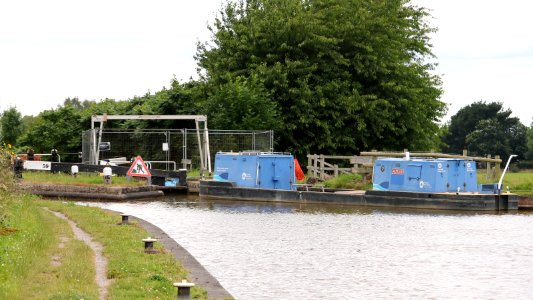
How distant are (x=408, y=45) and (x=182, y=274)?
178 feet

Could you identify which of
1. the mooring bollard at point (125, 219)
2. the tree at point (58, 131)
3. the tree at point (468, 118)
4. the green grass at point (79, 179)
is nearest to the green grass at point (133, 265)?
the mooring bollard at point (125, 219)

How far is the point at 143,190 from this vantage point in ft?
142

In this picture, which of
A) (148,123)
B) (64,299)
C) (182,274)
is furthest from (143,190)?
(64,299)

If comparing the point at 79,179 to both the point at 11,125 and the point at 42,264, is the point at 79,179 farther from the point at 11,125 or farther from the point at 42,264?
the point at 11,125

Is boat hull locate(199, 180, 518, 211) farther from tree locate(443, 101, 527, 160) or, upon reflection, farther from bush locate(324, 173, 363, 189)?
tree locate(443, 101, 527, 160)

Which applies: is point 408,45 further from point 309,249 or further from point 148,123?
point 309,249

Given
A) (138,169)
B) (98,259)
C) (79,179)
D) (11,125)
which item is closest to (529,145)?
(11,125)

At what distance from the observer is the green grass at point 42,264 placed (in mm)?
13994

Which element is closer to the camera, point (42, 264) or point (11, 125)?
point (42, 264)

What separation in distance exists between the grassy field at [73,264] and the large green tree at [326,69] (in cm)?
3209

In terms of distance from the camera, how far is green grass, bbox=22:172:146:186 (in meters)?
43.0

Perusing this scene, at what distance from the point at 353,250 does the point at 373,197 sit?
15.5m

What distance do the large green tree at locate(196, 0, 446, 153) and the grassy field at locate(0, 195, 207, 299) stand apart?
32091mm

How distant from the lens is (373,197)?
1580 inches
